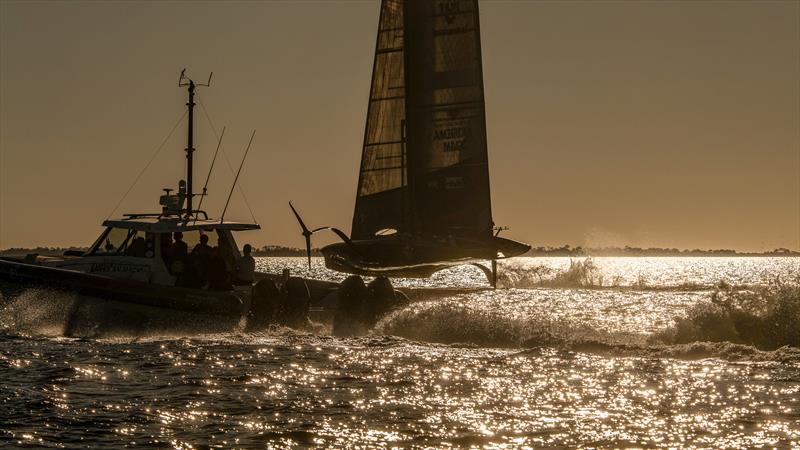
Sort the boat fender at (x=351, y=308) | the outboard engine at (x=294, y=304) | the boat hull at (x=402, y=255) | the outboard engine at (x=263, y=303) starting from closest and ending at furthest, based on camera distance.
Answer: the outboard engine at (x=263, y=303) → the outboard engine at (x=294, y=304) → the boat fender at (x=351, y=308) → the boat hull at (x=402, y=255)

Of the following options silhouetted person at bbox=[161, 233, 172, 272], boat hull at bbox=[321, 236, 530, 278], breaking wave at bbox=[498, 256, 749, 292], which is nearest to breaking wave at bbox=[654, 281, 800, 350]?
silhouetted person at bbox=[161, 233, 172, 272]

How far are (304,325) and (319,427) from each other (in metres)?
12.6

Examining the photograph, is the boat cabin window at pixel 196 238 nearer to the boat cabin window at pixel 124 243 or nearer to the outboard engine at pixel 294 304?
the boat cabin window at pixel 124 243

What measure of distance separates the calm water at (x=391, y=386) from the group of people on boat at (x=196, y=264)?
112 cm

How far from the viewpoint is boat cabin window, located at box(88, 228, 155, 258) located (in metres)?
24.1

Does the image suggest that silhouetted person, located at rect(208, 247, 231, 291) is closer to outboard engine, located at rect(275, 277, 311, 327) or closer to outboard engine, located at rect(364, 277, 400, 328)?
outboard engine, located at rect(275, 277, 311, 327)

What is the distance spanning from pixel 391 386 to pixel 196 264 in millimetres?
8995

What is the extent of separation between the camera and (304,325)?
84.1 feet

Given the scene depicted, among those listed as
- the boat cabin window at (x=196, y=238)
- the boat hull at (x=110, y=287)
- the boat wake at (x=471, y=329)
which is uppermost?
the boat cabin window at (x=196, y=238)

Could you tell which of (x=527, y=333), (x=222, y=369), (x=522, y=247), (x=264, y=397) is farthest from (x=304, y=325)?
(x=522, y=247)

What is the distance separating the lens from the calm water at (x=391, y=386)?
1263 cm

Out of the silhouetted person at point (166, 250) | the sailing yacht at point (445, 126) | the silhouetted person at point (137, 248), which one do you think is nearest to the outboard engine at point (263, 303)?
the silhouetted person at point (166, 250)

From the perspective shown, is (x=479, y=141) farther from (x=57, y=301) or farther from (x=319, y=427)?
(x=319, y=427)

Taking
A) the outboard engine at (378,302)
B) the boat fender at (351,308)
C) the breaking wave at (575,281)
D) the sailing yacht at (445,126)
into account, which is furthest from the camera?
the breaking wave at (575,281)
